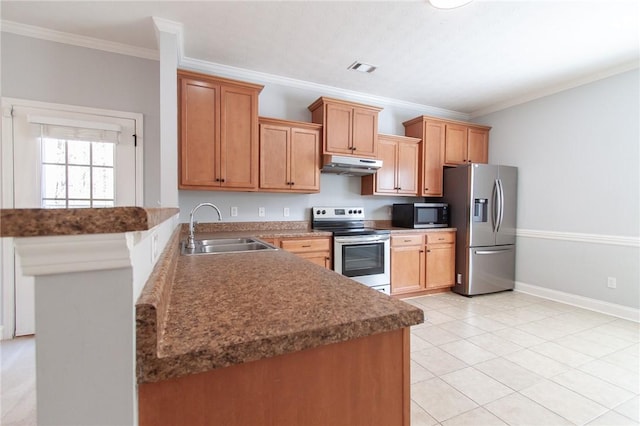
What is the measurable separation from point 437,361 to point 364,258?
138 centimetres

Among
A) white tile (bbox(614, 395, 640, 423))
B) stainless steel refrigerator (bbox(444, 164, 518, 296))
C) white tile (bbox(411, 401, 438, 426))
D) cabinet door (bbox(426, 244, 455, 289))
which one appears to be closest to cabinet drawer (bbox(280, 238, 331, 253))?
cabinet door (bbox(426, 244, 455, 289))

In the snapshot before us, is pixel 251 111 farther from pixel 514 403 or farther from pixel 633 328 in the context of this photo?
pixel 633 328

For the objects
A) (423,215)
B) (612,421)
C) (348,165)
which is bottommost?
(612,421)

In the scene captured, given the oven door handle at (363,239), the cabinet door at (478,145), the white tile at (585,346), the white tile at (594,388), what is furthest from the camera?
the cabinet door at (478,145)

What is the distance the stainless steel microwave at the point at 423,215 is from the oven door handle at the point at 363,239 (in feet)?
1.94

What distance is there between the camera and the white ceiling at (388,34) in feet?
7.26

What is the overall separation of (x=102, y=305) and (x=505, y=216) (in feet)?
14.9

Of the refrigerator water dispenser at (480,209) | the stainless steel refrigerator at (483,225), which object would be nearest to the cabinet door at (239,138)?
the stainless steel refrigerator at (483,225)

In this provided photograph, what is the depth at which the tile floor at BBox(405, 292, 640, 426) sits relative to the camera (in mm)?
1625

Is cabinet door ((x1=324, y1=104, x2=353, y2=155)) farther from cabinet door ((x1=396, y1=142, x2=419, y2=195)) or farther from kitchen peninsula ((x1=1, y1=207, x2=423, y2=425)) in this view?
kitchen peninsula ((x1=1, y1=207, x2=423, y2=425))

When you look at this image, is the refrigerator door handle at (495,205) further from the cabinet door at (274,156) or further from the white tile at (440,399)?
the cabinet door at (274,156)

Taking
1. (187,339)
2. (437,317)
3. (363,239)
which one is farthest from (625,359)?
(187,339)

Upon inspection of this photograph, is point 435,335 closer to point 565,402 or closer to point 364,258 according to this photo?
point 565,402

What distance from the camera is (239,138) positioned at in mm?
2930
